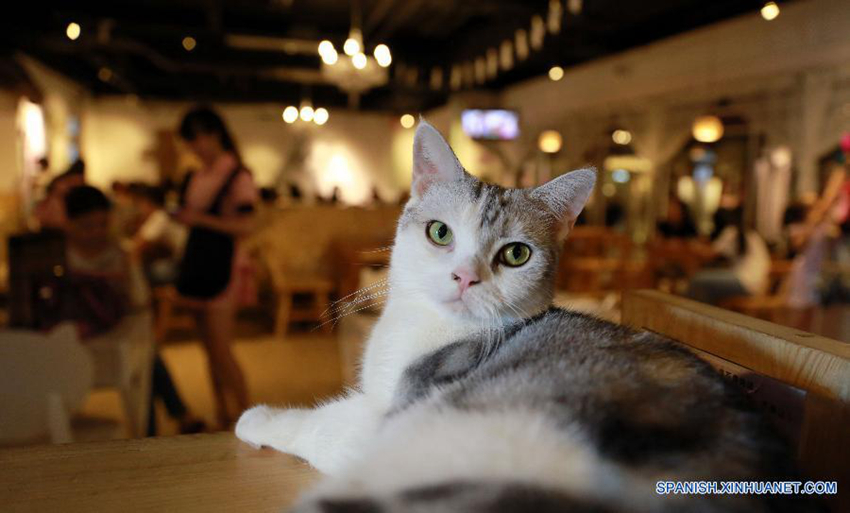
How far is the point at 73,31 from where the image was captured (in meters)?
5.98

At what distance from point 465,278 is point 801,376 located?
1.54 feet

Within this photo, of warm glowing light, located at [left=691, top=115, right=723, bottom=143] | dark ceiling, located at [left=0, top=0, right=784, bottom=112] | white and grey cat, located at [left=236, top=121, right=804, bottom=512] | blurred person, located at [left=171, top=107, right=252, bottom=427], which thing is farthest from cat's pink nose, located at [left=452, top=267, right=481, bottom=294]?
warm glowing light, located at [left=691, top=115, right=723, bottom=143]

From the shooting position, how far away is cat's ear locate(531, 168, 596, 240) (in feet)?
3.22

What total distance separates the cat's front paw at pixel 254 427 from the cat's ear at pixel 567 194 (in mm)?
598

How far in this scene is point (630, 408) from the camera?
0.59 meters

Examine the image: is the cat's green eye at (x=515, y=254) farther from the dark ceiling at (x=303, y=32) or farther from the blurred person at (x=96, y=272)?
the dark ceiling at (x=303, y=32)

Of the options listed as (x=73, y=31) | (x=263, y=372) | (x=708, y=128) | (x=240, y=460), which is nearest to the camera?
(x=240, y=460)

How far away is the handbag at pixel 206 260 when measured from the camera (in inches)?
102

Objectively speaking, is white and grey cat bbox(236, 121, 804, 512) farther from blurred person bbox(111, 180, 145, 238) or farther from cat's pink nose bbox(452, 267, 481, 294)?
blurred person bbox(111, 180, 145, 238)

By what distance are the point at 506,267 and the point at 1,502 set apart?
2.49 ft

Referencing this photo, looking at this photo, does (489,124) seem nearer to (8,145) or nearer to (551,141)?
(551,141)

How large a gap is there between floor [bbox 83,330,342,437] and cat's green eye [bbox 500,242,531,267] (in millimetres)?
2291

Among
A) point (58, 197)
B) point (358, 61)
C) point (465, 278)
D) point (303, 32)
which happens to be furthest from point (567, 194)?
point (303, 32)

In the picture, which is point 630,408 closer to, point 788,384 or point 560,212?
point 788,384
